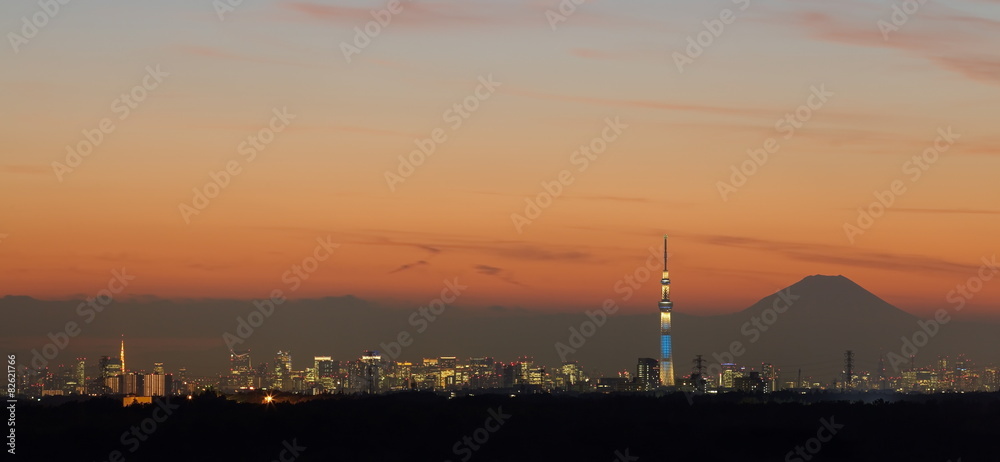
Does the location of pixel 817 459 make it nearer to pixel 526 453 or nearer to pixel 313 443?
pixel 526 453

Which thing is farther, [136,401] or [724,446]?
[136,401]

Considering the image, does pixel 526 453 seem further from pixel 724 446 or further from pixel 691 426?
pixel 691 426

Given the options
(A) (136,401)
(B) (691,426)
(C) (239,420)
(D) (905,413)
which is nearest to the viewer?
(C) (239,420)

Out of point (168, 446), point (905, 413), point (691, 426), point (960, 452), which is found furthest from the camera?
point (905, 413)

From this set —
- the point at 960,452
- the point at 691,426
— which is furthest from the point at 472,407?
the point at 960,452

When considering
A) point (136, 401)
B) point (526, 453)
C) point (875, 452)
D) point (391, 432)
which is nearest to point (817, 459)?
point (875, 452)

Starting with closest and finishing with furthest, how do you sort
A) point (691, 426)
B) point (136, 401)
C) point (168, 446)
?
point (168, 446) → point (691, 426) → point (136, 401)
